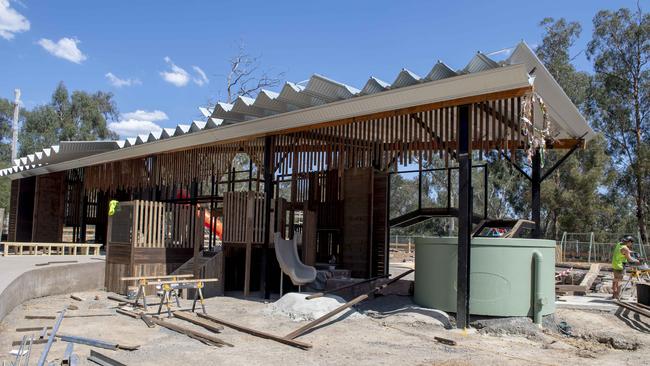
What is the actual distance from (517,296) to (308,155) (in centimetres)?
528

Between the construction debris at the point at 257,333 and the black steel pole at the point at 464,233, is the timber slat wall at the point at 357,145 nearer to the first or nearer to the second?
the black steel pole at the point at 464,233

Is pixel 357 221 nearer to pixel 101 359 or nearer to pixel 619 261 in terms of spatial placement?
pixel 619 261

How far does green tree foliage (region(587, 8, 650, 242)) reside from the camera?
34562 mm

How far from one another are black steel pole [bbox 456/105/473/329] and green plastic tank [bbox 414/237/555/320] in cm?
23

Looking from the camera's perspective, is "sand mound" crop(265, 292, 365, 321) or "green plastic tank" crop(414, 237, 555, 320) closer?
"green plastic tank" crop(414, 237, 555, 320)

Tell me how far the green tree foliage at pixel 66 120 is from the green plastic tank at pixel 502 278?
4555 cm

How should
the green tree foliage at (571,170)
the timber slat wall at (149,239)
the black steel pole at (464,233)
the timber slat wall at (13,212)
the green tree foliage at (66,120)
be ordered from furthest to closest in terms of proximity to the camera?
the green tree foliage at (66,120)
the green tree foliage at (571,170)
the timber slat wall at (13,212)
the timber slat wall at (149,239)
the black steel pole at (464,233)

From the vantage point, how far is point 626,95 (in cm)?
3550

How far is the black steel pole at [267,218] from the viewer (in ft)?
37.1

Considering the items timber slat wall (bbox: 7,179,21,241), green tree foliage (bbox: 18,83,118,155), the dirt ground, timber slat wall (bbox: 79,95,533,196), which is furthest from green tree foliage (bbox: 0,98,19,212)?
the dirt ground

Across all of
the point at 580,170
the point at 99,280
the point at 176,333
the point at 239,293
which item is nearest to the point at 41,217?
the point at 99,280

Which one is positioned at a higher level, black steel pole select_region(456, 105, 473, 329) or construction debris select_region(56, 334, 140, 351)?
black steel pole select_region(456, 105, 473, 329)

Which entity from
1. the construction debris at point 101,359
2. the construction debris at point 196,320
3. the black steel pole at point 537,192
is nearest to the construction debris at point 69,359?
the construction debris at point 101,359

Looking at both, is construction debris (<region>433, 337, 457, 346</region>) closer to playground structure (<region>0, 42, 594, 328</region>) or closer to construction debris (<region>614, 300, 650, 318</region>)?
playground structure (<region>0, 42, 594, 328</region>)
